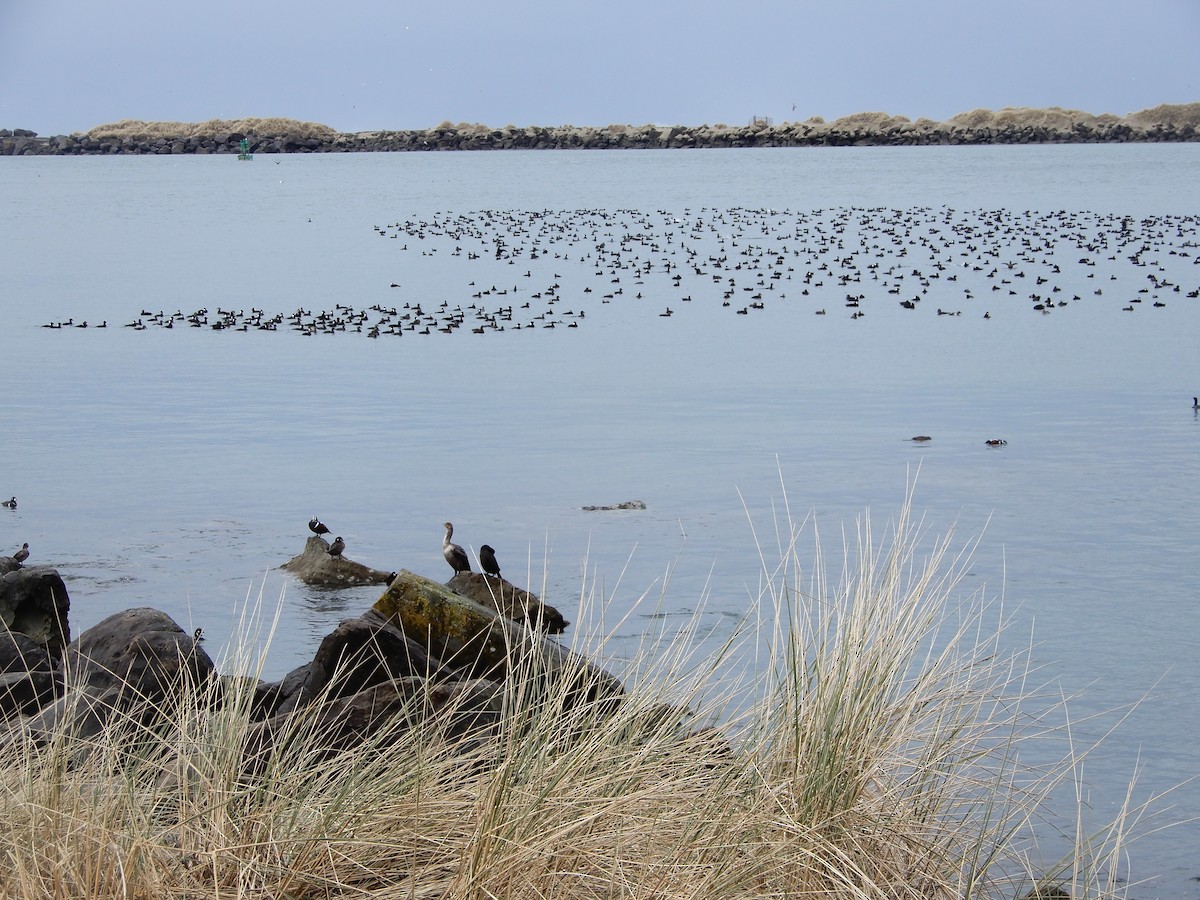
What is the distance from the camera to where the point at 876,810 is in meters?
5.43

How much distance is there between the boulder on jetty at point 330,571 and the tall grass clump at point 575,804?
5773 mm

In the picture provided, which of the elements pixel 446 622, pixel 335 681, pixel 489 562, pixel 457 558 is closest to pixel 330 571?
pixel 457 558

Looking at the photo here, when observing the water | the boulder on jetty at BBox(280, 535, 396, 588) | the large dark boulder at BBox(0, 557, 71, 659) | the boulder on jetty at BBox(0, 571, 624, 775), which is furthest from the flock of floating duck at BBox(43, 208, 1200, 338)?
the boulder on jetty at BBox(0, 571, 624, 775)

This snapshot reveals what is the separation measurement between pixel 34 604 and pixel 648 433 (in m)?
9.80

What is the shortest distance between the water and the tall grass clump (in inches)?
79.6

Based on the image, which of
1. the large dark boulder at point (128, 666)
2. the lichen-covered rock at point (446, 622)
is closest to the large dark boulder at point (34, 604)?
the large dark boulder at point (128, 666)

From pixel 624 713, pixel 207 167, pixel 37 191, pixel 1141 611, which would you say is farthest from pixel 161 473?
pixel 207 167

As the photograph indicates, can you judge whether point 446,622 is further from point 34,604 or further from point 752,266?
point 752,266

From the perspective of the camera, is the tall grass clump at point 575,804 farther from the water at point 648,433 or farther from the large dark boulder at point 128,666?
the water at point 648,433

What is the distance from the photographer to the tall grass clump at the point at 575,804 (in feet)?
15.5

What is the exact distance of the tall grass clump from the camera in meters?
4.71

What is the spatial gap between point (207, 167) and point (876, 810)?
13787cm

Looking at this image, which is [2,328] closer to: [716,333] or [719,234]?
[716,333]

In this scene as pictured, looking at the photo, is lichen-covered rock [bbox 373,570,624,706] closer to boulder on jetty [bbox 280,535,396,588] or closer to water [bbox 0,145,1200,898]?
water [bbox 0,145,1200,898]
